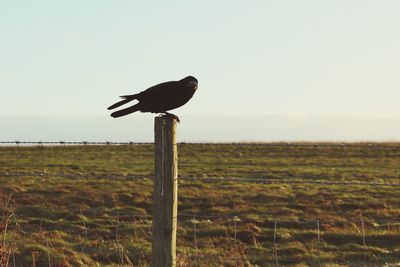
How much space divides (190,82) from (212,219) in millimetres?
11440

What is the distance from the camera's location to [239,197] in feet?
72.6

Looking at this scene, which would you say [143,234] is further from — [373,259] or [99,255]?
[373,259]

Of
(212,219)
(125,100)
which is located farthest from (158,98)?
(212,219)

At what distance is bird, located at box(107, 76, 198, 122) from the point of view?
613 centimetres

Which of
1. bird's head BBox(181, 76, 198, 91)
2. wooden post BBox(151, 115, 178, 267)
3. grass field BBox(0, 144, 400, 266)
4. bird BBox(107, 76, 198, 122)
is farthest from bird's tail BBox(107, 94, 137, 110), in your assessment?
grass field BBox(0, 144, 400, 266)

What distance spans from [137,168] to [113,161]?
6.23 m

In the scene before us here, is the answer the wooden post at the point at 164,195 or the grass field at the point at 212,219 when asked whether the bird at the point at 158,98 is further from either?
the grass field at the point at 212,219

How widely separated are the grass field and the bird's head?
179 cm

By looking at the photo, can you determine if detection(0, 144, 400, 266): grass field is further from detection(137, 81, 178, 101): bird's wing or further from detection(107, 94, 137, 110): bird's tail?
detection(107, 94, 137, 110): bird's tail

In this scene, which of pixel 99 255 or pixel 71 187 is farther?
pixel 71 187

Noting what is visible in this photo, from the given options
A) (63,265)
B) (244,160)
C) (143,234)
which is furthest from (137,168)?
(63,265)

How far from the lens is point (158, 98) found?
6.13 metres

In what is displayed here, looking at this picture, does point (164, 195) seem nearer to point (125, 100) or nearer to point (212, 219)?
point (125, 100)

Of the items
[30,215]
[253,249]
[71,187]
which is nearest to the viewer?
[253,249]
